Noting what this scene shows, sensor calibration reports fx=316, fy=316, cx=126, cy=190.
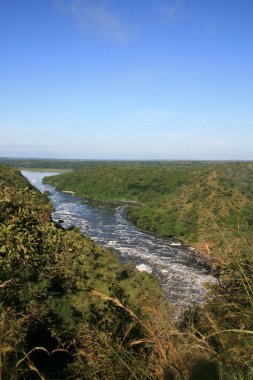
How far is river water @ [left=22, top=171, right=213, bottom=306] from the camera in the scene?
26.3 meters

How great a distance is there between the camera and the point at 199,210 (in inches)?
2133

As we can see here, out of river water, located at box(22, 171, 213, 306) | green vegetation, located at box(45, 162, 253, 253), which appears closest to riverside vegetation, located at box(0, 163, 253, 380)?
green vegetation, located at box(45, 162, 253, 253)

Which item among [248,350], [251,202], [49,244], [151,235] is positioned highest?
[248,350]

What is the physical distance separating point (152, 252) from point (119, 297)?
1812 centimetres

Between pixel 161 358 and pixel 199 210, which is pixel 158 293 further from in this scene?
pixel 199 210

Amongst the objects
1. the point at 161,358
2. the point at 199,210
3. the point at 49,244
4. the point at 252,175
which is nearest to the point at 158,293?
the point at 49,244

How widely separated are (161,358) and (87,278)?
2111cm

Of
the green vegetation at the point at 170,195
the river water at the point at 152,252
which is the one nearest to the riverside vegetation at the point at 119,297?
the green vegetation at the point at 170,195

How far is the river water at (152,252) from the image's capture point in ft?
86.2

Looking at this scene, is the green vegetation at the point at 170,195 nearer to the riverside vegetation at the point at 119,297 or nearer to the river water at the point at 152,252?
the riverside vegetation at the point at 119,297

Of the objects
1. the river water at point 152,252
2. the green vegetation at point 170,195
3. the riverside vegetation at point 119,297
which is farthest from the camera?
the green vegetation at point 170,195

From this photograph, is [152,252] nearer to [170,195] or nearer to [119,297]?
[119,297]

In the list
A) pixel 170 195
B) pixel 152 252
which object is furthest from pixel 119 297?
pixel 170 195

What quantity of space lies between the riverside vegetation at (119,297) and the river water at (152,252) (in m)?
2.39
